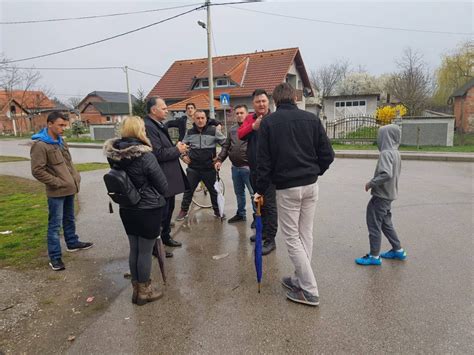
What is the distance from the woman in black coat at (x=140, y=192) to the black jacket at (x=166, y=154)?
2.30 ft

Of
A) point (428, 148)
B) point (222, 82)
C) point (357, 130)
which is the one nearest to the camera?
point (428, 148)

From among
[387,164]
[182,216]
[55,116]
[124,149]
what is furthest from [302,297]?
[55,116]

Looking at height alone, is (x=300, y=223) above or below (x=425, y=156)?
above

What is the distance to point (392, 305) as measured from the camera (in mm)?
3035

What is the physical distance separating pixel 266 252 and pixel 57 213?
8.48 ft

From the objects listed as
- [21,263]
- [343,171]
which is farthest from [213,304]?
[343,171]

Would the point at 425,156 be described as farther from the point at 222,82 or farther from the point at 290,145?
the point at 222,82

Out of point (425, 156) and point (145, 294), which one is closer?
point (145, 294)

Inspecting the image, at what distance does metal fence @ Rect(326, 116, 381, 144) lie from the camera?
61.4 feet

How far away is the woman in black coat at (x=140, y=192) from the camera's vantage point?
2.90 m

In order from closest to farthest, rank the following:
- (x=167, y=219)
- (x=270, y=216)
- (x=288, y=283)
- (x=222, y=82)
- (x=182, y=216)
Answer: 1. (x=288, y=283)
2. (x=270, y=216)
3. (x=167, y=219)
4. (x=182, y=216)
5. (x=222, y=82)

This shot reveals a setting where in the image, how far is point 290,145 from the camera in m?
2.93

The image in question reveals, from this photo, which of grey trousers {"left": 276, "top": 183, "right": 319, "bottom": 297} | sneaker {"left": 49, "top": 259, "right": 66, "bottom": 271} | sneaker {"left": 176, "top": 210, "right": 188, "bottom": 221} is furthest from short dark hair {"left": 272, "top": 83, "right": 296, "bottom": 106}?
sneaker {"left": 176, "top": 210, "right": 188, "bottom": 221}

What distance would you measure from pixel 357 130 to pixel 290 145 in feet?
58.5
